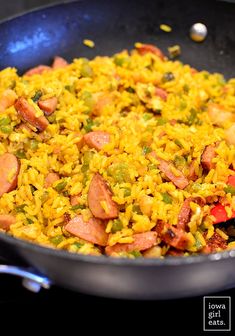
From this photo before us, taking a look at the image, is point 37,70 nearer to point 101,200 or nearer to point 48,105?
point 48,105

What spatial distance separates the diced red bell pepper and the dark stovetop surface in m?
0.24

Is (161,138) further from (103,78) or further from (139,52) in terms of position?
(139,52)

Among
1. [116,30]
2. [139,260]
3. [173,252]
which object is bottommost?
[173,252]

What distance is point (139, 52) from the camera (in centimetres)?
249

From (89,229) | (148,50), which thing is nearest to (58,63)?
(148,50)

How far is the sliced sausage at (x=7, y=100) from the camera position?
197 cm

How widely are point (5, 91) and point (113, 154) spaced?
1.66 ft

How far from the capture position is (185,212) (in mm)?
1645

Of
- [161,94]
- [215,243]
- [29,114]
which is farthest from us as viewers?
[161,94]

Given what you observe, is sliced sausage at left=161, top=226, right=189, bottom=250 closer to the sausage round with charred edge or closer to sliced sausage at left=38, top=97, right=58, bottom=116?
the sausage round with charred edge

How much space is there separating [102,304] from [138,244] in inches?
8.8

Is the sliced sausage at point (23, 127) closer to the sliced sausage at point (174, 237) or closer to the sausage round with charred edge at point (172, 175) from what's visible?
the sausage round with charred edge at point (172, 175)

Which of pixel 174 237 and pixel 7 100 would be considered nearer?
pixel 174 237

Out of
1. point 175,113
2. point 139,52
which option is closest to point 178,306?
point 175,113
